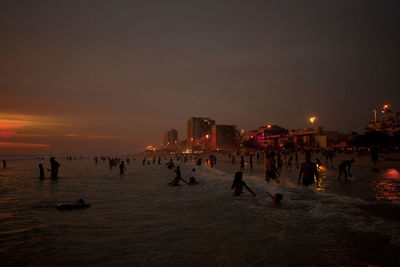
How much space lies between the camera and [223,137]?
190 metres

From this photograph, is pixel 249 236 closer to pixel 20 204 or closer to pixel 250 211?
pixel 250 211

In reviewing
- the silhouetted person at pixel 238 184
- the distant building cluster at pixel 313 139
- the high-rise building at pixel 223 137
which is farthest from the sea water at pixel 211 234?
the high-rise building at pixel 223 137

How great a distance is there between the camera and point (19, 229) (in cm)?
658

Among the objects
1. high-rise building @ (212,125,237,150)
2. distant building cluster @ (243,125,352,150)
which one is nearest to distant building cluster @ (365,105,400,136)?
distant building cluster @ (243,125,352,150)

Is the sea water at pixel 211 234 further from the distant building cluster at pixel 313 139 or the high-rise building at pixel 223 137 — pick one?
the high-rise building at pixel 223 137

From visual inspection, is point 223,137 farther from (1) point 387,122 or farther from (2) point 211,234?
(2) point 211,234

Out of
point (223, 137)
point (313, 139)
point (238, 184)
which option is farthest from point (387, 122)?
point (223, 137)

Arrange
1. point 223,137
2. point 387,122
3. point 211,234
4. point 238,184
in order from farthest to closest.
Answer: point 223,137, point 387,122, point 238,184, point 211,234

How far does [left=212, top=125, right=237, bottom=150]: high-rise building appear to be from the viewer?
186750mm

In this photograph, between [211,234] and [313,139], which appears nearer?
[211,234]

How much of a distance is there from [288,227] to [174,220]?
3.64 m

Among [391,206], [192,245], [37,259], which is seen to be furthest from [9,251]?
[391,206]

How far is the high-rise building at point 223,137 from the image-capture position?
18675 cm

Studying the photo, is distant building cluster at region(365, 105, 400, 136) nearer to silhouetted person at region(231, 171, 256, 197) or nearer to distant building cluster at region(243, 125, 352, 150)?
distant building cluster at region(243, 125, 352, 150)
